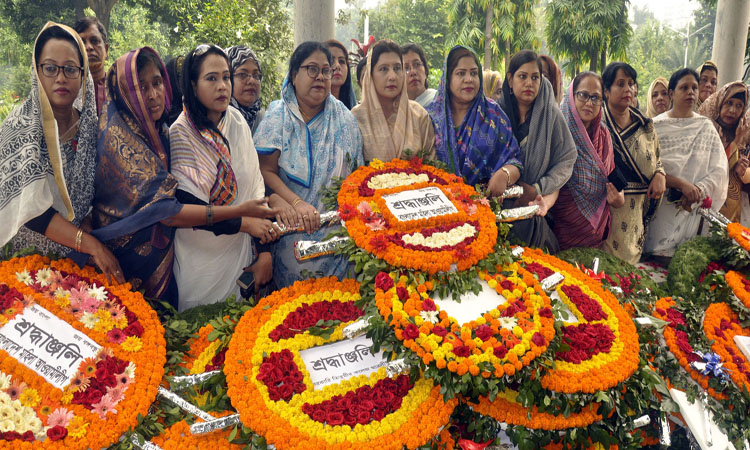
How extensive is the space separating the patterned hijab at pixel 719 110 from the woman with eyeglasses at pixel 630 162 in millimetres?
1365

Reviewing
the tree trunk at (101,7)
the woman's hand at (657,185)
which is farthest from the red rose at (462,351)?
the tree trunk at (101,7)

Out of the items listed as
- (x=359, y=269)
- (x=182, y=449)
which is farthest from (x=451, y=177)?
(x=182, y=449)

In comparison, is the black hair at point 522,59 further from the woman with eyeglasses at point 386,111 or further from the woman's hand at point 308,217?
the woman's hand at point 308,217

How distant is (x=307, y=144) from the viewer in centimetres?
314

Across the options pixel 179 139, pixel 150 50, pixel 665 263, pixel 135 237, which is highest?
pixel 150 50

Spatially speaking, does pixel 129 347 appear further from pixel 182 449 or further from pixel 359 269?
pixel 359 269

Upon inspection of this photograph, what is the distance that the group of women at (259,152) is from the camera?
2.55 metres

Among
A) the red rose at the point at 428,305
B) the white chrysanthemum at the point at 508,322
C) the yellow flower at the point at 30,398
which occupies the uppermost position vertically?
the red rose at the point at 428,305

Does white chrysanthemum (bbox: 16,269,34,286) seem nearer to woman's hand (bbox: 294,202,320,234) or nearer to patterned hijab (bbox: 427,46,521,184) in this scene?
woman's hand (bbox: 294,202,320,234)

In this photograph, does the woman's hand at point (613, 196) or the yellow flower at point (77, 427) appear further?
the woman's hand at point (613, 196)

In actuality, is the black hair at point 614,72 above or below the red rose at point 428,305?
above

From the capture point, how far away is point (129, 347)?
244 centimetres

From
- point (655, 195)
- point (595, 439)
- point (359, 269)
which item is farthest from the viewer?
point (655, 195)

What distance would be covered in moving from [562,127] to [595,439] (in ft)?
7.88
